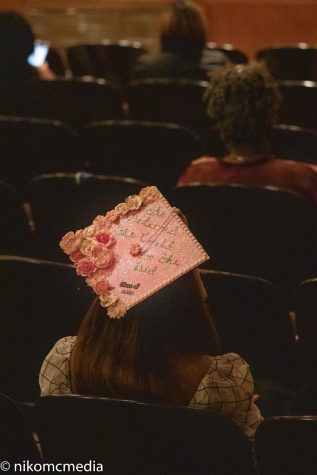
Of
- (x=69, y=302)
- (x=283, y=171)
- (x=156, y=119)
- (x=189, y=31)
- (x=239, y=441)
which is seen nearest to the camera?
(x=239, y=441)

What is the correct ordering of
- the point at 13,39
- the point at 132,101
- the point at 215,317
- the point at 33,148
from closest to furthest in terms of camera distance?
the point at 215,317
the point at 33,148
the point at 13,39
the point at 132,101

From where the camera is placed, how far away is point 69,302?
2.02 m

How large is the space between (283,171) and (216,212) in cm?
32

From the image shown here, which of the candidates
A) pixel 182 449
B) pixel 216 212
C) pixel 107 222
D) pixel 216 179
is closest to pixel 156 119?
pixel 216 179

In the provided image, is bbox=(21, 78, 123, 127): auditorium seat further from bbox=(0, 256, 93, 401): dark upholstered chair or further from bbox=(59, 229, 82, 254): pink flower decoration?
bbox=(59, 229, 82, 254): pink flower decoration

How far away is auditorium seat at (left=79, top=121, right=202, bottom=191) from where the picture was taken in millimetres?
3006

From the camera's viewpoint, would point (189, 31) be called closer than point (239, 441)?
No

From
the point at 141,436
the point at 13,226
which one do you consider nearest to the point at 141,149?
the point at 13,226

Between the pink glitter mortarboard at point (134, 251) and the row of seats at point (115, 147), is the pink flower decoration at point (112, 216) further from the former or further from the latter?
the row of seats at point (115, 147)

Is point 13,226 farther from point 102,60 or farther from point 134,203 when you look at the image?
point 102,60

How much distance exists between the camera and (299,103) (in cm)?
363

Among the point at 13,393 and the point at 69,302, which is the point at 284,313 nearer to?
the point at 69,302

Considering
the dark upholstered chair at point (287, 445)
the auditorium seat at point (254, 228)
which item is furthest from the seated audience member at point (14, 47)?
the dark upholstered chair at point (287, 445)

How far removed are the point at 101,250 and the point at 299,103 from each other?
2.36 m
